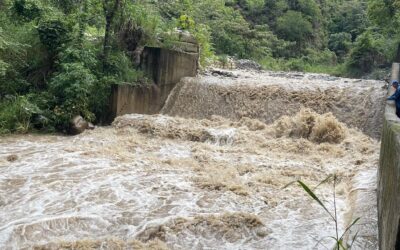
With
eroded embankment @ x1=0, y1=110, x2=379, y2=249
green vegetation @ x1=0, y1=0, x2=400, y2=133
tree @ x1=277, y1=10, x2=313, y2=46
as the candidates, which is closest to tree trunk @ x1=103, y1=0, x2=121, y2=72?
green vegetation @ x1=0, y1=0, x2=400, y2=133

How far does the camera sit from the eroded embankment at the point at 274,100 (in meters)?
10.2

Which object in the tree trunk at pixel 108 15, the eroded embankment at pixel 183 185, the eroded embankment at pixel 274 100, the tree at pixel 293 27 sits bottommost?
the eroded embankment at pixel 183 185

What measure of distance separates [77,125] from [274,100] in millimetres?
4788

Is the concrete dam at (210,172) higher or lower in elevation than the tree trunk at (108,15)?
lower

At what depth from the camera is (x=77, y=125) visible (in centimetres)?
954

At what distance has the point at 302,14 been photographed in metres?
35.8

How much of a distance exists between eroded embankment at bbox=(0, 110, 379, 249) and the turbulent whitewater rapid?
0.02 m

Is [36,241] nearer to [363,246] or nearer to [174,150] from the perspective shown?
[363,246]

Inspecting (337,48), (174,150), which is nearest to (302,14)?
(337,48)

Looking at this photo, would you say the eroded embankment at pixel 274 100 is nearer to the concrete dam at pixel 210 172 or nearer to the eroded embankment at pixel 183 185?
the concrete dam at pixel 210 172

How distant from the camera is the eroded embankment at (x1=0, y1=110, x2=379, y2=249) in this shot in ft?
15.5

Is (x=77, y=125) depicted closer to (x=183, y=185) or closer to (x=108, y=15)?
(x=108, y=15)

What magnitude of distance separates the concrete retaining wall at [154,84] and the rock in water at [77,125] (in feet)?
3.63

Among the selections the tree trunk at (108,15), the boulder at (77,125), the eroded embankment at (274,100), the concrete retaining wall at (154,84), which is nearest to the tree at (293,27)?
the eroded embankment at (274,100)
